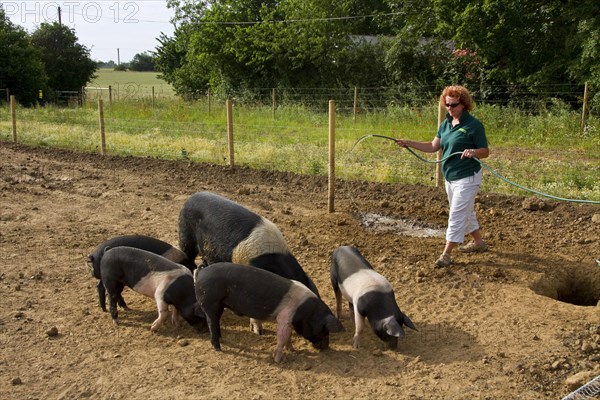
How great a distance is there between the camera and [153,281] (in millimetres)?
4918

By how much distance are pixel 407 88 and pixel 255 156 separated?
1287 centimetres

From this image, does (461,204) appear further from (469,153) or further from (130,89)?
(130,89)

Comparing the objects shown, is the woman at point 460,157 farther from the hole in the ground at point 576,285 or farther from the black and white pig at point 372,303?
the black and white pig at point 372,303

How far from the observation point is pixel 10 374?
4281 mm

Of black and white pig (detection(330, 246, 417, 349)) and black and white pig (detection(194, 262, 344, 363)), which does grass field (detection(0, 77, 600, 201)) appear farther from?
black and white pig (detection(194, 262, 344, 363))

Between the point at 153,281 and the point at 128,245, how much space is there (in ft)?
2.41

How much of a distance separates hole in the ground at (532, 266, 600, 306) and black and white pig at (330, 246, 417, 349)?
2.15 m

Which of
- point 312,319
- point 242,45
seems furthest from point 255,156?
point 242,45

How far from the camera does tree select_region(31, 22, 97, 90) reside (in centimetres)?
3922

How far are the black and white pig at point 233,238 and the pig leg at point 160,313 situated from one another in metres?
0.67

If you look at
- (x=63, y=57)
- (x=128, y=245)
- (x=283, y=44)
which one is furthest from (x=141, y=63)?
(x=128, y=245)

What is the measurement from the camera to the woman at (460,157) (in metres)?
6.02

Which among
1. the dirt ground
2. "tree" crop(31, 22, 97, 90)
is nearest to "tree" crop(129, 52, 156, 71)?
"tree" crop(31, 22, 97, 90)

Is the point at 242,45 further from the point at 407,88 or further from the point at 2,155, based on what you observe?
the point at 2,155
